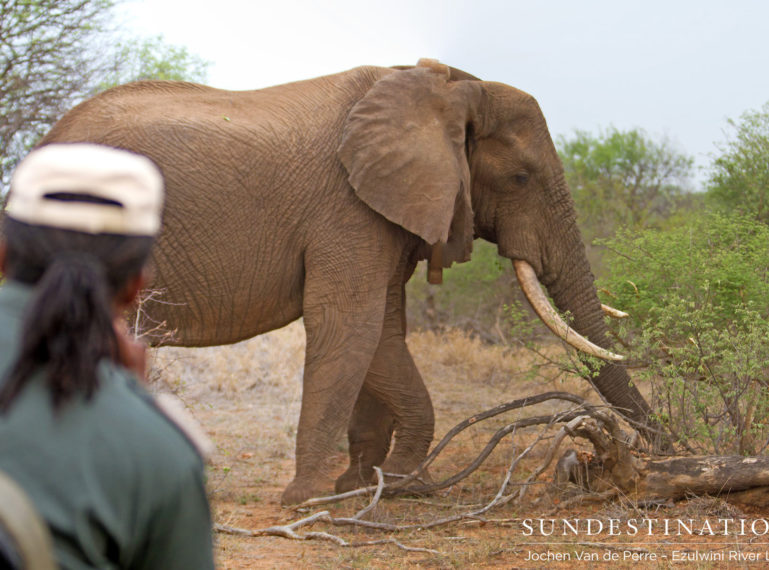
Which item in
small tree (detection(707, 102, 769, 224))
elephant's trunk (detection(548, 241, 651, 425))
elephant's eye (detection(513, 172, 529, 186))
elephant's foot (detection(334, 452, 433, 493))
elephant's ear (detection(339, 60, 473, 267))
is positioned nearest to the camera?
elephant's ear (detection(339, 60, 473, 267))

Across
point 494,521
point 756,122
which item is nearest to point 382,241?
point 494,521

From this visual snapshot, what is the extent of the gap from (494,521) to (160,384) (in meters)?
4.51

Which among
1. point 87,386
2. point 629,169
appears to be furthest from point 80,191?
point 629,169

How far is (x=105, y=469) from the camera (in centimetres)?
116

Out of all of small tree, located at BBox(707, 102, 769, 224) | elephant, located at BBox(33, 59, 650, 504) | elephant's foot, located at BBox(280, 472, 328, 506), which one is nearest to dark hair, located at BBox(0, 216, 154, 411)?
elephant, located at BBox(33, 59, 650, 504)

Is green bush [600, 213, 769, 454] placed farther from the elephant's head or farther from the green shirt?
the green shirt

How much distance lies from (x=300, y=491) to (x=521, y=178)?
8.91ft

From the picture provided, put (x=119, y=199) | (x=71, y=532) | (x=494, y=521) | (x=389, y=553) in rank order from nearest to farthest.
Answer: (x=71, y=532), (x=119, y=199), (x=389, y=553), (x=494, y=521)

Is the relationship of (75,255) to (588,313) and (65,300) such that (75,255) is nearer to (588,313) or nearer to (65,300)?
(65,300)

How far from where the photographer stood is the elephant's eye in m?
6.63

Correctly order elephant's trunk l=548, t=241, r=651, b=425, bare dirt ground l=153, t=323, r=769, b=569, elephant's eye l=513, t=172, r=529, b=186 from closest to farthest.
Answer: bare dirt ground l=153, t=323, r=769, b=569
elephant's trunk l=548, t=241, r=651, b=425
elephant's eye l=513, t=172, r=529, b=186

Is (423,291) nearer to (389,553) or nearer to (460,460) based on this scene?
(460,460)

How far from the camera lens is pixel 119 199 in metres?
1.27

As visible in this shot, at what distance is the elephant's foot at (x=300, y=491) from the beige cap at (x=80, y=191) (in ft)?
15.8
